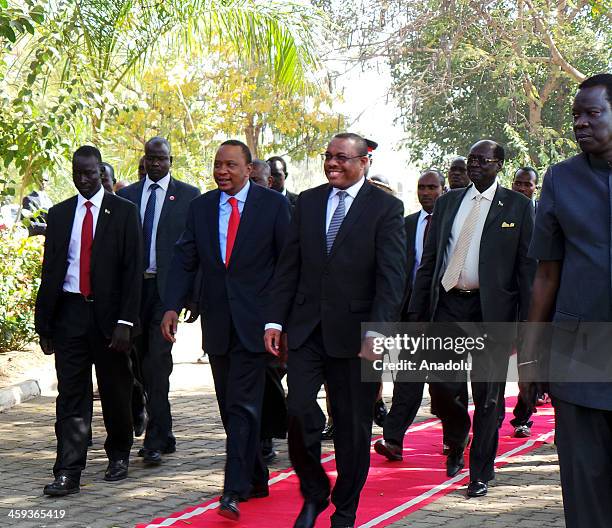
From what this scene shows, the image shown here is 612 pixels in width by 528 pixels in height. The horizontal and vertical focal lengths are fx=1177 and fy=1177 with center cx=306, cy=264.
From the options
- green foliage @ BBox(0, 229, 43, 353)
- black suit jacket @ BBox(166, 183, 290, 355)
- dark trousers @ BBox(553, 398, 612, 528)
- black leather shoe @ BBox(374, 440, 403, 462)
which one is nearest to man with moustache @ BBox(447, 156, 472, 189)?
black leather shoe @ BBox(374, 440, 403, 462)

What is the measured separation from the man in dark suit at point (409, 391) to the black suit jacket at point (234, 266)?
61.4 inches

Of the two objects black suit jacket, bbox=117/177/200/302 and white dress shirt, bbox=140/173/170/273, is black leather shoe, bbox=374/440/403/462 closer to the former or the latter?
black suit jacket, bbox=117/177/200/302

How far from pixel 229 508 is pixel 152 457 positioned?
6.24 ft

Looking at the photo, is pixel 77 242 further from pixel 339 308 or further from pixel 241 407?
pixel 339 308

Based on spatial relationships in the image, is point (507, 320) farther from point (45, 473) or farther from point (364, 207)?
point (45, 473)

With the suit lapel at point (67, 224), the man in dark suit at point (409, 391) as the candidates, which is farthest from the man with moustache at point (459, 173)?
the suit lapel at point (67, 224)

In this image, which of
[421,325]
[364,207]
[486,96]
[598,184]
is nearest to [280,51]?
[421,325]

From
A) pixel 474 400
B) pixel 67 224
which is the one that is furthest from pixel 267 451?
pixel 67 224

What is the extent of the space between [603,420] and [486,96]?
94.1 ft

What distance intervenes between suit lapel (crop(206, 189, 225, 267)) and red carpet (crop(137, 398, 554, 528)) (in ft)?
5.03

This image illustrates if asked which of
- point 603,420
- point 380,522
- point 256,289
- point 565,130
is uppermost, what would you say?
point 565,130

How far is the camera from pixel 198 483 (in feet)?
25.8

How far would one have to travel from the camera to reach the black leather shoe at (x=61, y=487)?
741cm

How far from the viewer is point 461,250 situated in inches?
311
